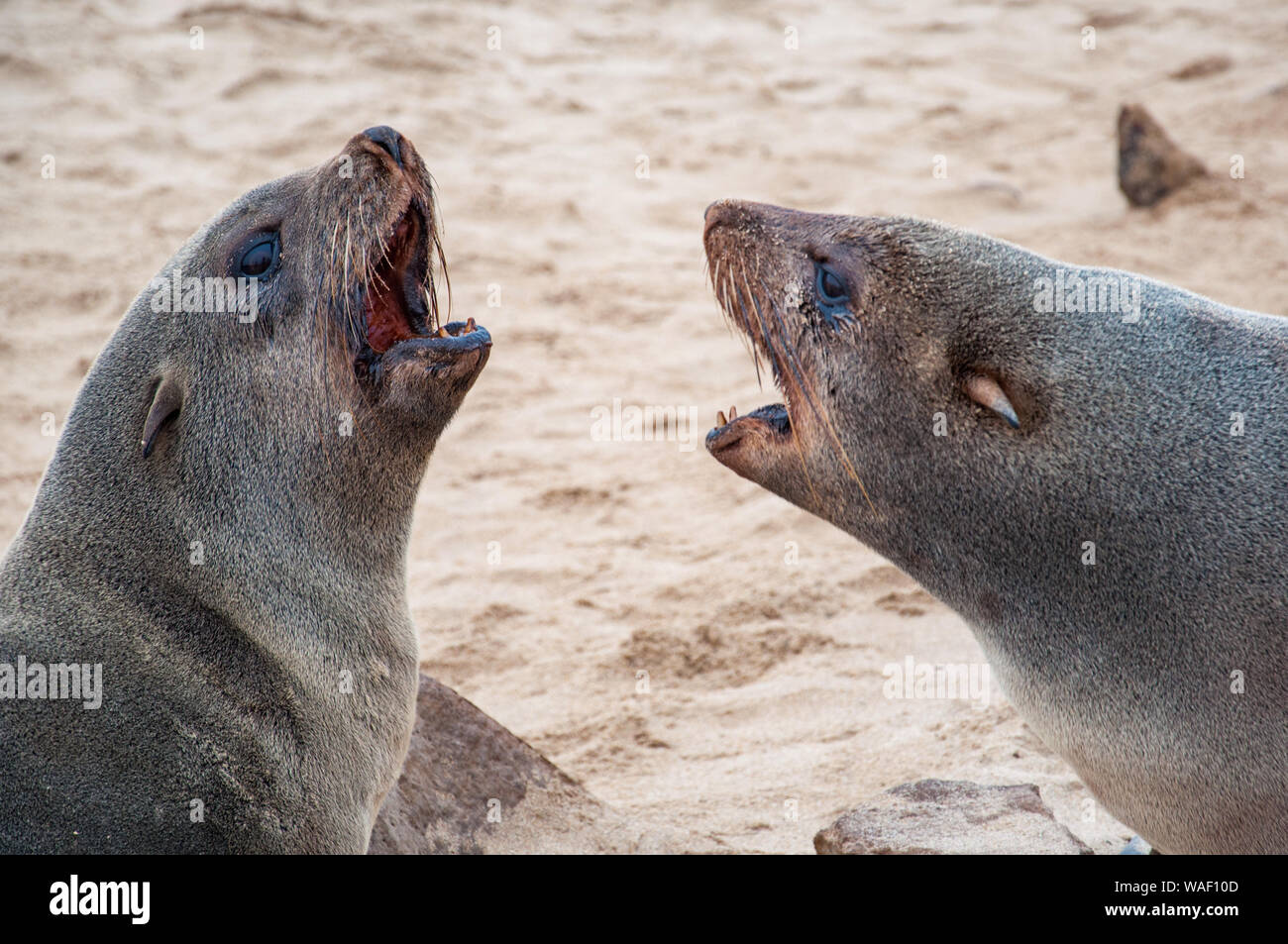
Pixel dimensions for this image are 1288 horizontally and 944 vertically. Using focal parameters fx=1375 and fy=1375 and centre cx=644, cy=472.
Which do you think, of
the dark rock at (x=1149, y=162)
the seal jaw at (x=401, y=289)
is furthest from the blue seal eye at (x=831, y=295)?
the dark rock at (x=1149, y=162)

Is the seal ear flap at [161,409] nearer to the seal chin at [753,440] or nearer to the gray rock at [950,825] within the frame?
the seal chin at [753,440]

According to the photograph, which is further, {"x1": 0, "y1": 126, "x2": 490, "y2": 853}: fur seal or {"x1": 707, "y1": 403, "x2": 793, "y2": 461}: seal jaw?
{"x1": 707, "y1": 403, "x2": 793, "y2": 461}: seal jaw

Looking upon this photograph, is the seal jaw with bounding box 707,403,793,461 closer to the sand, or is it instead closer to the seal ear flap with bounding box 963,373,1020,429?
the seal ear flap with bounding box 963,373,1020,429

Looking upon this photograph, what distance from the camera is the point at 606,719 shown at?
434cm

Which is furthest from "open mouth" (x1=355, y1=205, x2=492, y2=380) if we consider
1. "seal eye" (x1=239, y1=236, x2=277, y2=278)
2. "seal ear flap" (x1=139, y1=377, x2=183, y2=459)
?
"seal ear flap" (x1=139, y1=377, x2=183, y2=459)

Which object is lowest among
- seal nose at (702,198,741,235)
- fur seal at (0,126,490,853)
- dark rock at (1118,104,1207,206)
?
fur seal at (0,126,490,853)

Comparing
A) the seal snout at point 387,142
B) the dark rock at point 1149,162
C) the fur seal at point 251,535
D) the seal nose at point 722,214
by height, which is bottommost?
the fur seal at point 251,535

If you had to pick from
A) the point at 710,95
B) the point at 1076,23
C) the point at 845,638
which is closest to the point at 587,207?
the point at 710,95

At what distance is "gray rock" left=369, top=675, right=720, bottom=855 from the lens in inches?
139

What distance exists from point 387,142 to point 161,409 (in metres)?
0.80

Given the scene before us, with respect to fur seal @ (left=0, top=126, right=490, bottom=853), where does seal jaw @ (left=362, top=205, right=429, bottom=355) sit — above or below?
above

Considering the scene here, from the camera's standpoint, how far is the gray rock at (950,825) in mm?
3314

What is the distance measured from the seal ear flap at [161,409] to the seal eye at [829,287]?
4.67 ft

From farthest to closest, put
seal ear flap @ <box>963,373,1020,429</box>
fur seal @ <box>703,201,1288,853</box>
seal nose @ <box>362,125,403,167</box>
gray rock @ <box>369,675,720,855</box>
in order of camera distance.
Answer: gray rock @ <box>369,675,720,855</box>, seal nose @ <box>362,125,403,167</box>, seal ear flap @ <box>963,373,1020,429</box>, fur seal @ <box>703,201,1288,853</box>
